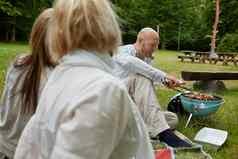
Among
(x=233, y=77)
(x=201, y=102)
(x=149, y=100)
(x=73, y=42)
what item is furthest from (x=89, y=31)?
(x=233, y=77)

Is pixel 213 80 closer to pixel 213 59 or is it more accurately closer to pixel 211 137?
pixel 211 137

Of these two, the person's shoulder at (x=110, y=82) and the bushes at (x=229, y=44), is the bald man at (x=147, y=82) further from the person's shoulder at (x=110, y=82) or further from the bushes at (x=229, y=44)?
the bushes at (x=229, y=44)

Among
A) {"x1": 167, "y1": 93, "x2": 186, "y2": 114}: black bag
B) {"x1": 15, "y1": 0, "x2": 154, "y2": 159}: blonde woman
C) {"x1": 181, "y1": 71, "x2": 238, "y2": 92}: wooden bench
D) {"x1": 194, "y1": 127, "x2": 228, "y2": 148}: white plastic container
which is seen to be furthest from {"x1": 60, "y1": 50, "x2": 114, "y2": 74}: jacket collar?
{"x1": 181, "y1": 71, "x2": 238, "y2": 92}: wooden bench

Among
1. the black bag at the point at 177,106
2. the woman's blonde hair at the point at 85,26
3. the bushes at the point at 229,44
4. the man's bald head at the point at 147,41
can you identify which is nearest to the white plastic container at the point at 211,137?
the black bag at the point at 177,106

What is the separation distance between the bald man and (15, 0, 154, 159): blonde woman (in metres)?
3.13

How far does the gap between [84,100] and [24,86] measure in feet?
4.26

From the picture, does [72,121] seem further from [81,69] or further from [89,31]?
[89,31]

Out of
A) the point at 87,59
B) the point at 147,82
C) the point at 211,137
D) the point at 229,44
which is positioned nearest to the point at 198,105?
the point at 211,137

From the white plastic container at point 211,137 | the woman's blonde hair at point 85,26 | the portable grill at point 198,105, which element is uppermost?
the woman's blonde hair at point 85,26

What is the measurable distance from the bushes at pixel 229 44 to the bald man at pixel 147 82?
90.4 feet

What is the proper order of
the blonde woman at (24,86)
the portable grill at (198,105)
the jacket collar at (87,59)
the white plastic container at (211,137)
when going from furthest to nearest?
the portable grill at (198,105) → the white plastic container at (211,137) → the blonde woman at (24,86) → the jacket collar at (87,59)

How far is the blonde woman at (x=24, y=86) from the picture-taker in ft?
9.14

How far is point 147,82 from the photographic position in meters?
5.04

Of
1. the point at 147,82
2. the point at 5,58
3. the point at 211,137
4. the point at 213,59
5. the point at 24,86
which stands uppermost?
the point at 24,86
